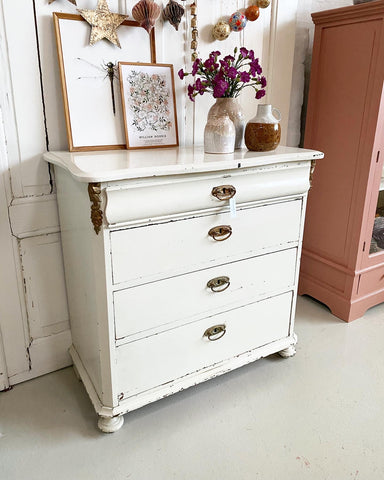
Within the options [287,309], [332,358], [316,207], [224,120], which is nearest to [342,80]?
[316,207]

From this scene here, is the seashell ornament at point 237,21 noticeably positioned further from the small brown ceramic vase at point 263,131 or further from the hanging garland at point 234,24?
the small brown ceramic vase at point 263,131

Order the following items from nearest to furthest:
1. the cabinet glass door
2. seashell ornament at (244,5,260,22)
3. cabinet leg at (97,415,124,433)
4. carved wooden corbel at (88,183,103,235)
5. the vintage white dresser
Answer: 1. carved wooden corbel at (88,183,103,235)
2. the vintage white dresser
3. cabinet leg at (97,415,124,433)
4. seashell ornament at (244,5,260,22)
5. the cabinet glass door

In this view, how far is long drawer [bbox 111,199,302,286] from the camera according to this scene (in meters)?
1.30

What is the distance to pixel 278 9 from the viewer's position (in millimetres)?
1960

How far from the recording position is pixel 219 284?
1548mm

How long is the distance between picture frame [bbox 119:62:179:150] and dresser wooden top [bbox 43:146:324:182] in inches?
3.0

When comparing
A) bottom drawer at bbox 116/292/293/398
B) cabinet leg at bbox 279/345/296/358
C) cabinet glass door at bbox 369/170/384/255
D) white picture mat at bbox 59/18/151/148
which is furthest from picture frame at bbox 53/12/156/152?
cabinet glass door at bbox 369/170/384/255

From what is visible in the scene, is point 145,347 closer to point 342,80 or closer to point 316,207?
point 316,207

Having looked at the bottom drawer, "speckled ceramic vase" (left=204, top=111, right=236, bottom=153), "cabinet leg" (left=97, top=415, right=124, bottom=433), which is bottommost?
"cabinet leg" (left=97, top=415, right=124, bottom=433)

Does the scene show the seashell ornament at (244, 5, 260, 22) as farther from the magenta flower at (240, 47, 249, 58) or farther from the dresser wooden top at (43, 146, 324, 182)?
the dresser wooden top at (43, 146, 324, 182)

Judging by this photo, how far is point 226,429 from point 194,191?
0.90 meters

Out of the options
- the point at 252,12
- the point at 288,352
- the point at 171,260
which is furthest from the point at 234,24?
the point at 288,352

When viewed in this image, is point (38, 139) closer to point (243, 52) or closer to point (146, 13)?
point (146, 13)

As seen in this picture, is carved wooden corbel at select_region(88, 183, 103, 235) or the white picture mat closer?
carved wooden corbel at select_region(88, 183, 103, 235)
